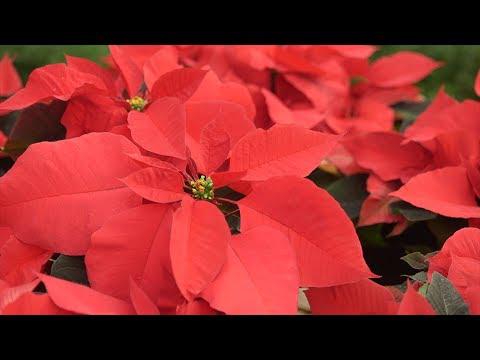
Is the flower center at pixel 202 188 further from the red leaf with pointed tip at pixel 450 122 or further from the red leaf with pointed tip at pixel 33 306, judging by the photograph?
the red leaf with pointed tip at pixel 450 122

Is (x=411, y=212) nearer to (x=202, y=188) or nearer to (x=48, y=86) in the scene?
(x=202, y=188)

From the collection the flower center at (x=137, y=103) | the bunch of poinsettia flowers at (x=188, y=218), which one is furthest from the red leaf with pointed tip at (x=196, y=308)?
the flower center at (x=137, y=103)

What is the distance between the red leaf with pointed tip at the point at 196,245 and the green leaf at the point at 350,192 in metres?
0.25

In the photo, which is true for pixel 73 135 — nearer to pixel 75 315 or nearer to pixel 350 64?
pixel 75 315

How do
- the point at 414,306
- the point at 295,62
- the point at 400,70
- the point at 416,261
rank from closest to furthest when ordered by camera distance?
the point at 414,306
the point at 416,261
the point at 295,62
the point at 400,70

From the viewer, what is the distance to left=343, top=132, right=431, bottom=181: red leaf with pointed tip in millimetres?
657

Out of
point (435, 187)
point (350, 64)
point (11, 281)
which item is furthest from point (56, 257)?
point (350, 64)

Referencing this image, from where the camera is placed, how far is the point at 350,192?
68 centimetres

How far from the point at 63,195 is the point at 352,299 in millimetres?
204

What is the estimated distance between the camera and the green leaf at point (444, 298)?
44 centimetres

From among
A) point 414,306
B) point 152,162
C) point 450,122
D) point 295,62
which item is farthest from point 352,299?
point 295,62

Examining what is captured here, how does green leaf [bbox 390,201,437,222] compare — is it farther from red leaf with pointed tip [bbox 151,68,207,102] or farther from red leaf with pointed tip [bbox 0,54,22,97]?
red leaf with pointed tip [bbox 0,54,22,97]

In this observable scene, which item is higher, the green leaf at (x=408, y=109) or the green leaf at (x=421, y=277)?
the green leaf at (x=421, y=277)
